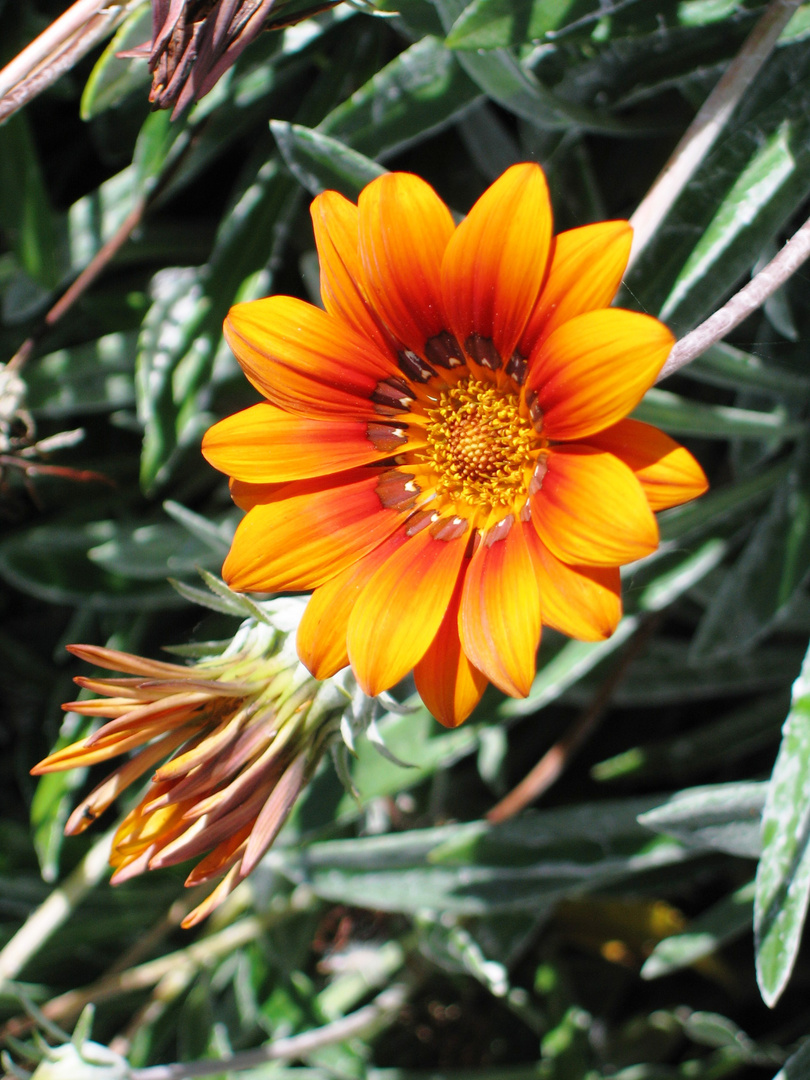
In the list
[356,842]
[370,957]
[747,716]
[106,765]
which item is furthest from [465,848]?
[106,765]

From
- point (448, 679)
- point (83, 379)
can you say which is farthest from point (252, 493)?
point (83, 379)

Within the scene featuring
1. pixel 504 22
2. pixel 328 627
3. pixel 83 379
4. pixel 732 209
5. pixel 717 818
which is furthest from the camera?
pixel 83 379

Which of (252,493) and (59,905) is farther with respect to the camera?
(59,905)

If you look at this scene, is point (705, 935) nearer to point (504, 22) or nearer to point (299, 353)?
point (299, 353)

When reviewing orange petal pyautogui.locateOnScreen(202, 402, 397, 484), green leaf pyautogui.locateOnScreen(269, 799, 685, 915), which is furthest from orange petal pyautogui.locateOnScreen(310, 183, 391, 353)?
green leaf pyautogui.locateOnScreen(269, 799, 685, 915)

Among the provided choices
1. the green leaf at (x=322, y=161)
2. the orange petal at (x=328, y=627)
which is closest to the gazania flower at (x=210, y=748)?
the orange petal at (x=328, y=627)

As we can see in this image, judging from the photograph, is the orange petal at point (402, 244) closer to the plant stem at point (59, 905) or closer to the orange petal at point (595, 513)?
the orange petal at point (595, 513)

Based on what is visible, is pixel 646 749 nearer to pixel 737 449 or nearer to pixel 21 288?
pixel 737 449
